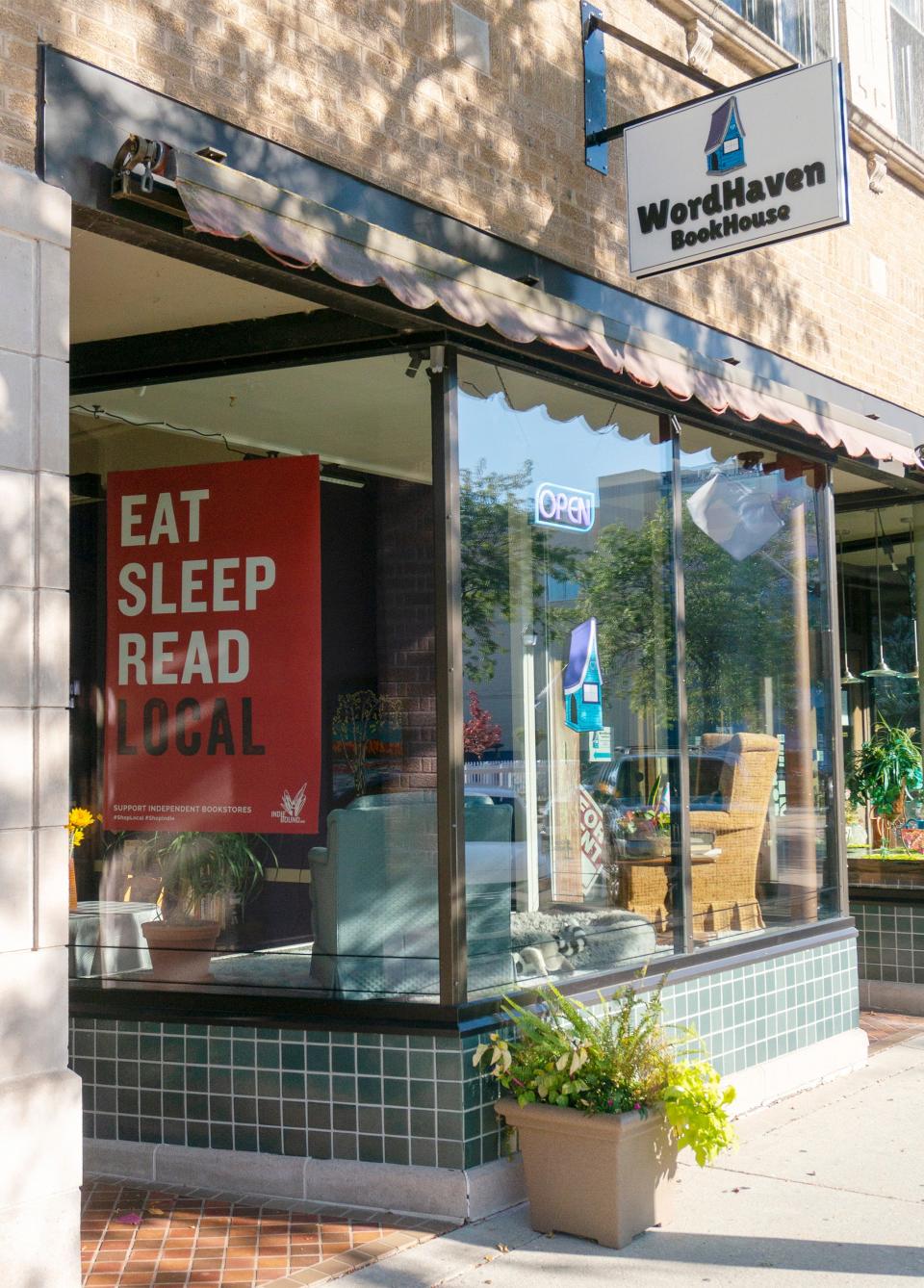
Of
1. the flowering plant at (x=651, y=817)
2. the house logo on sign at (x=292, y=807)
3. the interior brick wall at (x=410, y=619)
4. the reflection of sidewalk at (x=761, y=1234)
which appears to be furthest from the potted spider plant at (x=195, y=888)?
the flowering plant at (x=651, y=817)

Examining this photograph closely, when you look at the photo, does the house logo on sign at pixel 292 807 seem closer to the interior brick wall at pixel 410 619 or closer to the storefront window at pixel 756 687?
the interior brick wall at pixel 410 619

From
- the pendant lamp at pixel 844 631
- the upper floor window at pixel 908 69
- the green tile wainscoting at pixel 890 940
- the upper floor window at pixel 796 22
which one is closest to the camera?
the upper floor window at pixel 796 22

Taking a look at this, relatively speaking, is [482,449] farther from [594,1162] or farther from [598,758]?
[594,1162]

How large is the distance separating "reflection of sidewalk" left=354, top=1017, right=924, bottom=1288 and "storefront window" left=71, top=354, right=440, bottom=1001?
1.03 metres

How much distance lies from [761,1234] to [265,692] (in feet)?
8.95

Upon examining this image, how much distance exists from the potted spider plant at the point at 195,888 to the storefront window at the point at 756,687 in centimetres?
227

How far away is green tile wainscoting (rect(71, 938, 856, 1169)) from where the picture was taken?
5129 mm

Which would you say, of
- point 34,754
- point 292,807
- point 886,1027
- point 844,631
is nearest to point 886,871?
point 886,1027

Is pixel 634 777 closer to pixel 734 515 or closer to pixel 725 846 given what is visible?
pixel 725 846

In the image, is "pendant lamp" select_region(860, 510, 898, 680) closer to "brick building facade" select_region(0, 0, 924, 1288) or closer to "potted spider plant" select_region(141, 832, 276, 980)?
"brick building facade" select_region(0, 0, 924, 1288)

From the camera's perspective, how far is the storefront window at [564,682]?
5.64m

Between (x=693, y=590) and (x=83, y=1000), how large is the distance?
3.46 meters

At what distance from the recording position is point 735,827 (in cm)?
726

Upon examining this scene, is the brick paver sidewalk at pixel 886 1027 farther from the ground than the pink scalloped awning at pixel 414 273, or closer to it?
closer to it
